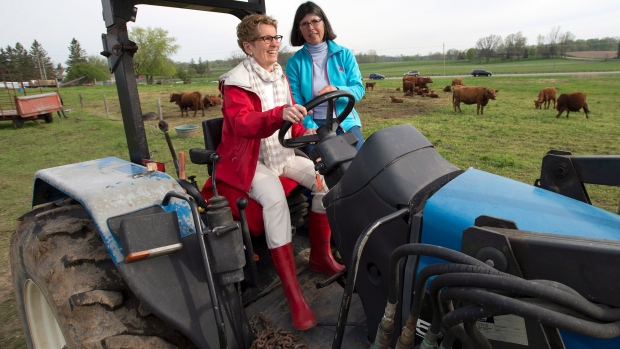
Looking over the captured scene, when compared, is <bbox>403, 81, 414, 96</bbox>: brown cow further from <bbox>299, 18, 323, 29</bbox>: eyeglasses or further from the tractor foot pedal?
the tractor foot pedal

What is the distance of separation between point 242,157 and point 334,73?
1348mm

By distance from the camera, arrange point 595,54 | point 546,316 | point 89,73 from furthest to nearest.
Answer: point 89,73 → point 595,54 → point 546,316

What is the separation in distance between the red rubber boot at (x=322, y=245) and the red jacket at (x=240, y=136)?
54cm

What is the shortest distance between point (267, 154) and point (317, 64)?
1.21m

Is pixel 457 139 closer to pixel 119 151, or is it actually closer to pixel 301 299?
pixel 119 151

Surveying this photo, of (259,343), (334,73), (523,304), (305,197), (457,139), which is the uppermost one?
(334,73)

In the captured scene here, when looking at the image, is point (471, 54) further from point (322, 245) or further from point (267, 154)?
point (267, 154)

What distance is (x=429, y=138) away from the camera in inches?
433

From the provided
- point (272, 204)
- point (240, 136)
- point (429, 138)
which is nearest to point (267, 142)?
point (240, 136)

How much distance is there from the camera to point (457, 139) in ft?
36.4

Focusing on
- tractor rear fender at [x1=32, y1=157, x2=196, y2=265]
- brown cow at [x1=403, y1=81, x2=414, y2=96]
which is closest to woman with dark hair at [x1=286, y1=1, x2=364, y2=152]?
tractor rear fender at [x1=32, y1=157, x2=196, y2=265]

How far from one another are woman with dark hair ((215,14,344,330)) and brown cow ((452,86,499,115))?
15204mm

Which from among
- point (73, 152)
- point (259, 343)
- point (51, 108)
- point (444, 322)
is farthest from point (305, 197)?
point (51, 108)

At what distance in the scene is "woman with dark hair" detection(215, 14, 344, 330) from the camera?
90.4 inches
